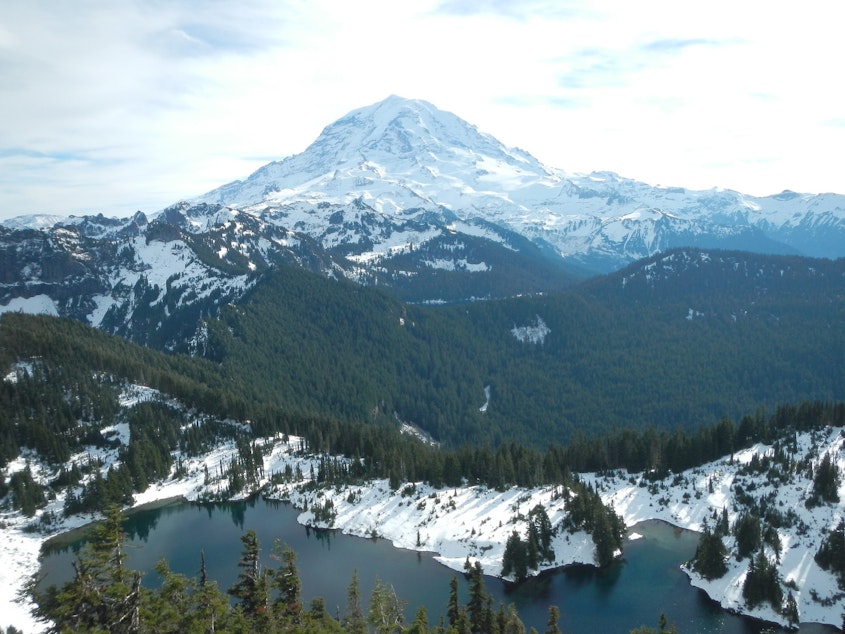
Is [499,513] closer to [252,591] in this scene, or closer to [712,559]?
[712,559]

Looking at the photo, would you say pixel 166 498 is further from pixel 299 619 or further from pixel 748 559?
pixel 748 559

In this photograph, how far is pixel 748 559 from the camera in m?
99.2

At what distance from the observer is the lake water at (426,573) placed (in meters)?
89.2

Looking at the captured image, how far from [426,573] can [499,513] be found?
23.1 meters

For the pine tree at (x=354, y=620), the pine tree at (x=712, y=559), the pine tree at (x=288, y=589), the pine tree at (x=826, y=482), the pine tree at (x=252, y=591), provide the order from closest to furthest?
the pine tree at (x=252, y=591)
the pine tree at (x=288, y=589)
the pine tree at (x=354, y=620)
the pine tree at (x=712, y=559)
the pine tree at (x=826, y=482)

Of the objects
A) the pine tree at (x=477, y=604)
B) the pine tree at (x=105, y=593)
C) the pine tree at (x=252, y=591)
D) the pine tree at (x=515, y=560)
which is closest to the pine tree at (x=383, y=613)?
the pine tree at (x=252, y=591)

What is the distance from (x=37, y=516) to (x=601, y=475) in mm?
127209

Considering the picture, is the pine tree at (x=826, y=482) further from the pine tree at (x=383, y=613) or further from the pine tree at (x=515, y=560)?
the pine tree at (x=383, y=613)

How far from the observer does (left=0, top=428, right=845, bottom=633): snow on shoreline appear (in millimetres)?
94188

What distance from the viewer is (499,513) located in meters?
120

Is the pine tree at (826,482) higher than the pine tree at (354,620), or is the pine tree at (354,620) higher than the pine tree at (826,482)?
the pine tree at (354,620)

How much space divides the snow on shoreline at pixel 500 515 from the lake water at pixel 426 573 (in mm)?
3237

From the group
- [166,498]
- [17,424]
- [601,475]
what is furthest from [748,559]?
[17,424]

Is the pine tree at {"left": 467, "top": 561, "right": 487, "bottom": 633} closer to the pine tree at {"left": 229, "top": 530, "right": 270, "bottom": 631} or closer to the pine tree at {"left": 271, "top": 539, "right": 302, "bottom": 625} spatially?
the pine tree at {"left": 271, "top": 539, "right": 302, "bottom": 625}
